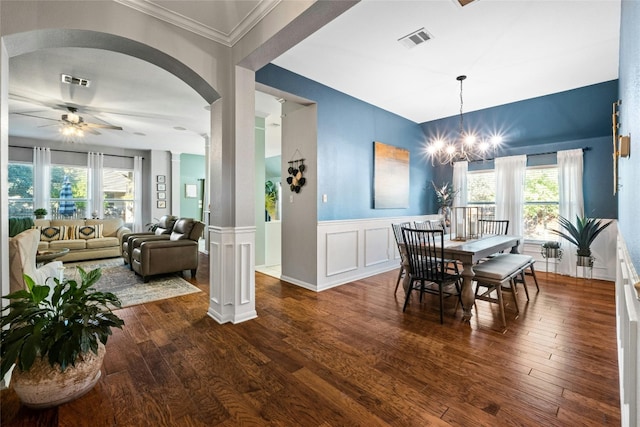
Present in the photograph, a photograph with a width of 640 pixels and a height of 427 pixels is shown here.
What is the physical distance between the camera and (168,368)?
201cm

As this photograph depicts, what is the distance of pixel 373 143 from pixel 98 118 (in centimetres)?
521

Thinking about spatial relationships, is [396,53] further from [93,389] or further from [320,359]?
[93,389]

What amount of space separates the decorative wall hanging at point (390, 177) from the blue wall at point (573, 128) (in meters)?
1.69

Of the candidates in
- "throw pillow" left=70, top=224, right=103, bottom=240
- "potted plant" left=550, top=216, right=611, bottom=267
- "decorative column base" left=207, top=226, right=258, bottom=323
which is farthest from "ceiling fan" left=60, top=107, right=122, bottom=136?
"potted plant" left=550, top=216, right=611, bottom=267

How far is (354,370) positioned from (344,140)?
10.6 ft

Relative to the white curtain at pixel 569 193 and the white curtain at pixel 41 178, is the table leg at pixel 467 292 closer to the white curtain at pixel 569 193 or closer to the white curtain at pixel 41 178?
the white curtain at pixel 569 193

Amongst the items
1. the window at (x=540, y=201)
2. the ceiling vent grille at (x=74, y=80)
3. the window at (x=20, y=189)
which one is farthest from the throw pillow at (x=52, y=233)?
the window at (x=540, y=201)

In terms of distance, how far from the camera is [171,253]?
4.33 m

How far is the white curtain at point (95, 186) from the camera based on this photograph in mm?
7355

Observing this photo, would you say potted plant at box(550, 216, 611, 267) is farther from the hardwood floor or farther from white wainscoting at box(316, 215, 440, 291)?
white wainscoting at box(316, 215, 440, 291)

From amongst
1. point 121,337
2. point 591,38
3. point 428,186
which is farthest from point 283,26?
point 428,186

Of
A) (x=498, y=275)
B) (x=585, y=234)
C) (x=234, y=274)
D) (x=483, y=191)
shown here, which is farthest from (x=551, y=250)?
(x=234, y=274)

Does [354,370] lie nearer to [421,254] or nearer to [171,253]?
[421,254]

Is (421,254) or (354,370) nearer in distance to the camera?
(354,370)
